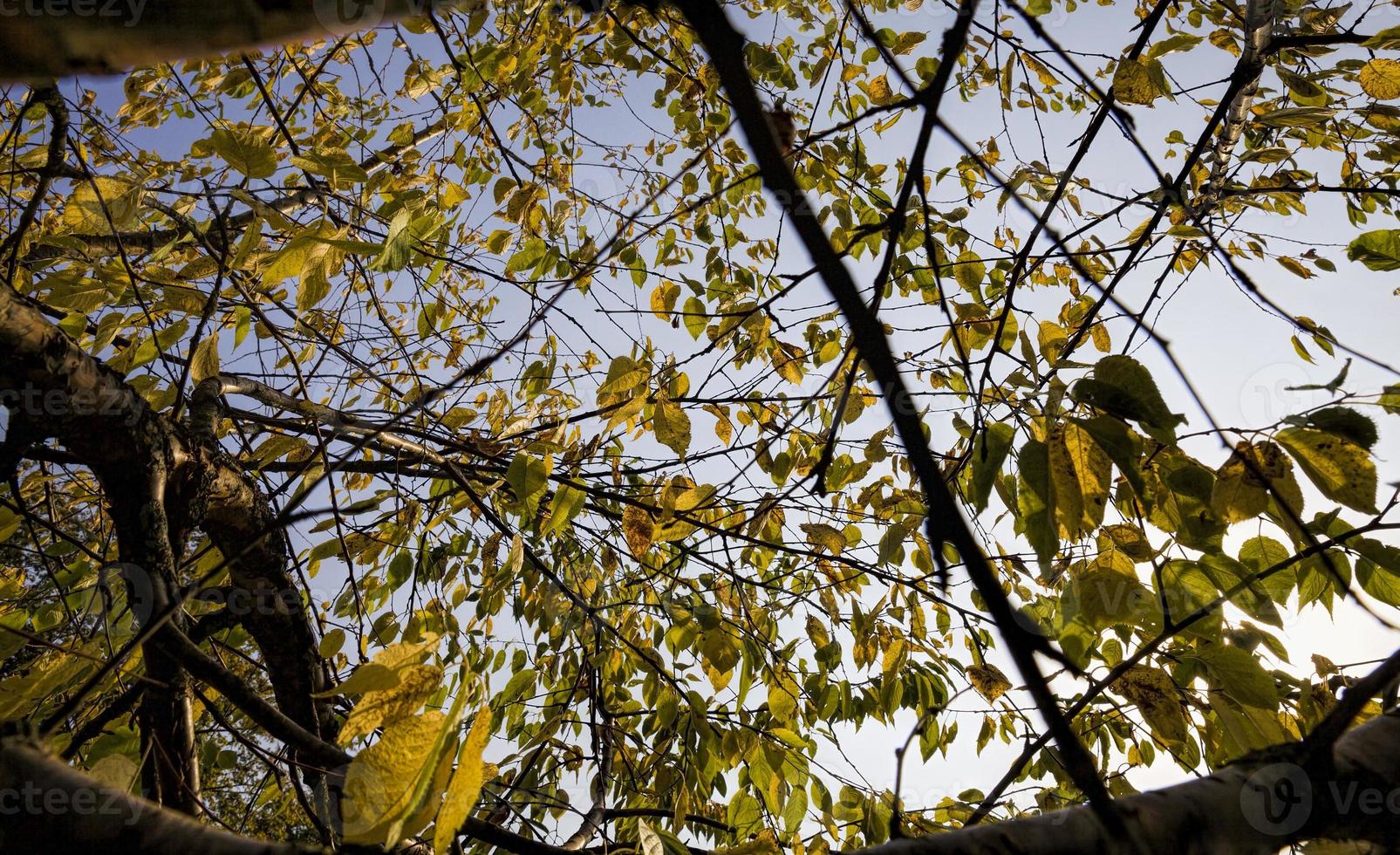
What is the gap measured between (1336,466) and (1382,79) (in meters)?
1.48

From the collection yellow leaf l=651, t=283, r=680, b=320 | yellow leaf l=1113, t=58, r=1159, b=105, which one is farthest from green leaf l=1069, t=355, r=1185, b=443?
yellow leaf l=651, t=283, r=680, b=320

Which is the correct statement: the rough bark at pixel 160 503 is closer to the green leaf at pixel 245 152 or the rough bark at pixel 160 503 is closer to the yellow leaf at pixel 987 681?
the green leaf at pixel 245 152

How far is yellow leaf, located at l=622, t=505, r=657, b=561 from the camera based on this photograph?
1635 millimetres

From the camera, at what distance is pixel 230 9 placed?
18.2 inches

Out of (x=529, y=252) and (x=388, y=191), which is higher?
(x=388, y=191)

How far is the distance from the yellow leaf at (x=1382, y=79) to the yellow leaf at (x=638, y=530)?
6.39ft

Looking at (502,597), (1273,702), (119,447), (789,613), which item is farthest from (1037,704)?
(502,597)

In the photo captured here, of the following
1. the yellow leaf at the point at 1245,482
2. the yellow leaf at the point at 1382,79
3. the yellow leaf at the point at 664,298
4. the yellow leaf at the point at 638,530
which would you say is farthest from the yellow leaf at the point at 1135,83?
the yellow leaf at the point at 638,530

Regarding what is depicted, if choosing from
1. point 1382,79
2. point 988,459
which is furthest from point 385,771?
point 1382,79

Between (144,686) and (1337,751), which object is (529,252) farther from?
(1337,751)

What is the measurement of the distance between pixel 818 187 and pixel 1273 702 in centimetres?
236

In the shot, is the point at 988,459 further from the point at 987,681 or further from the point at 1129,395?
the point at 987,681

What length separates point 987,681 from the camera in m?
1.55

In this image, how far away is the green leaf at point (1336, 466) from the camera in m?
0.71
